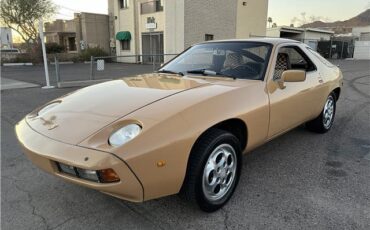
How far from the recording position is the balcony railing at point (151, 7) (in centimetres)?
2229

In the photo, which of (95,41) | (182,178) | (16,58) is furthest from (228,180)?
(95,41)

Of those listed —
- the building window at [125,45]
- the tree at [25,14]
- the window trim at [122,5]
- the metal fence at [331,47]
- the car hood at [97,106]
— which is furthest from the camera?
the metal fence at [331,47]

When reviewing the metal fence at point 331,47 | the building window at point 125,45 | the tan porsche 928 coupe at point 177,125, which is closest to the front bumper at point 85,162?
the tan porsche 928 coupe at point 177,125

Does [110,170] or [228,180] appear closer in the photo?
[110,170]

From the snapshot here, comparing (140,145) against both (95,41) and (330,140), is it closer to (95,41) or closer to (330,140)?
(330,140)

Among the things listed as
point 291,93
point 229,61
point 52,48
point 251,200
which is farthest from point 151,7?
point 251,200

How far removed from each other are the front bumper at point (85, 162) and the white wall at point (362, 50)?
38070 mm

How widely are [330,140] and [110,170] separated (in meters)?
3.75

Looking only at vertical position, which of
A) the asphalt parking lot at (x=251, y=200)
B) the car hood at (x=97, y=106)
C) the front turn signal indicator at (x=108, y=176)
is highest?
the car hood at (x=97, y=106)

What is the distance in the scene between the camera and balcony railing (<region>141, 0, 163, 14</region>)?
22291 millimetres

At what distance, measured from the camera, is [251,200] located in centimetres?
296

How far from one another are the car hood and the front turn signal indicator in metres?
0.33

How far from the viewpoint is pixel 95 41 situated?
28359 mm

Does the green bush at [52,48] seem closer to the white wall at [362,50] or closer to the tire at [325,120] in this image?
the tire at [325,120]
